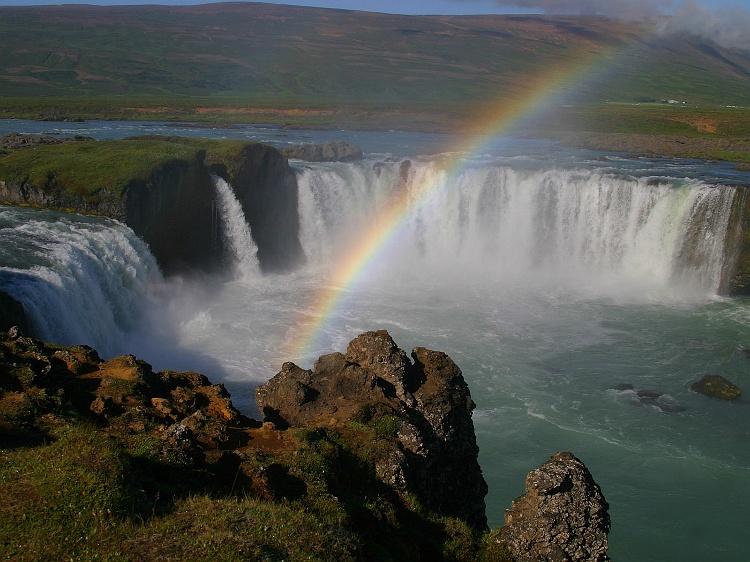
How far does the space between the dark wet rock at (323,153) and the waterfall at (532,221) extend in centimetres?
538

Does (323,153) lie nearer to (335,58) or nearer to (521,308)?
(521,308)

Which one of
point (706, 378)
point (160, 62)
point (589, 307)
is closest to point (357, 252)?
point (589, 307)

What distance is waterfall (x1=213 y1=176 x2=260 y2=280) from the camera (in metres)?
31.8

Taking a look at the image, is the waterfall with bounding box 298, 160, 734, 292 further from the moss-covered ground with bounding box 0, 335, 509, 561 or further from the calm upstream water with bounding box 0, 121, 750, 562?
the moss-covered ground with bounding box 0, 335, 509, 561

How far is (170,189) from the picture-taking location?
28469mm

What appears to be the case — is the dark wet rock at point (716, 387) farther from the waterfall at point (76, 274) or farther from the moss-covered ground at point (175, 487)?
the waterfall at point (76, 274)

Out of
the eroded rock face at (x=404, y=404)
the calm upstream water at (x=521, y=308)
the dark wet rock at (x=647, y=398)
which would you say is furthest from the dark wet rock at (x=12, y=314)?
the dark wet rock at (x=647, y=398)

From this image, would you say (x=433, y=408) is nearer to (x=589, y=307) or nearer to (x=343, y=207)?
(x=589, y=307)

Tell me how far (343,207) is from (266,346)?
15539 mm

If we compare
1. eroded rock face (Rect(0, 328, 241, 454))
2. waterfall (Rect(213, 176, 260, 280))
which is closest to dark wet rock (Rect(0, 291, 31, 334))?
eroded rock face (Rect(0, 328, 241, 454))

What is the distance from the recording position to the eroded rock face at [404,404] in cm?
1096

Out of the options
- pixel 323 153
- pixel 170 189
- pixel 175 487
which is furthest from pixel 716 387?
pixel 323 153

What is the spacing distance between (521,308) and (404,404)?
17867mm

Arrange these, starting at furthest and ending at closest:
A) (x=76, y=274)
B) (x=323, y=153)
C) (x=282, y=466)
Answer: (x=323, y=153) → (x=76, y=274) → (x=282, y=466)
